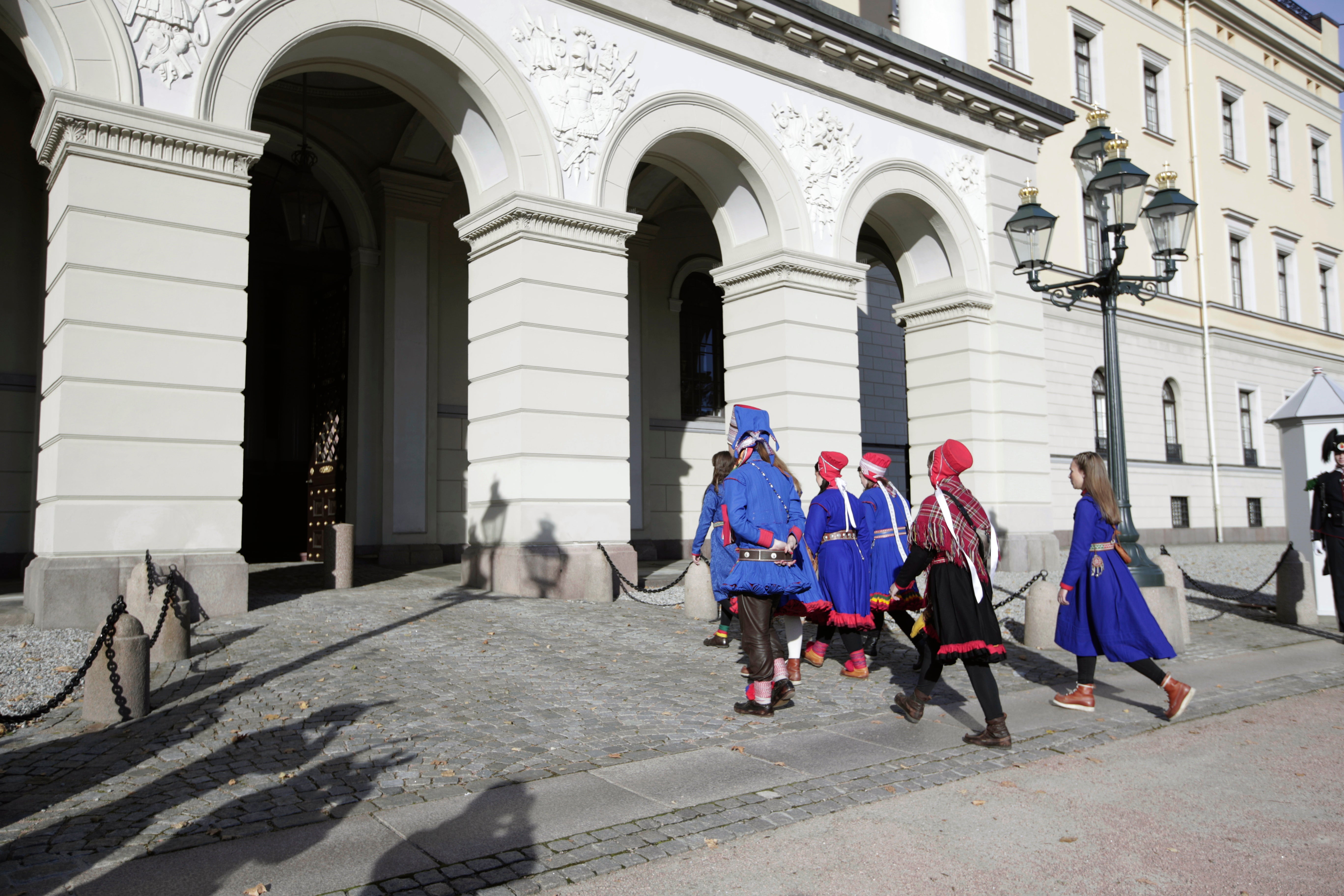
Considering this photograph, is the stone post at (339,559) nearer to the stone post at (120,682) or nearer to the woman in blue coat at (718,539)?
the woman in blue coat at (718,539)

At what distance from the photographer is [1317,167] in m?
34.3

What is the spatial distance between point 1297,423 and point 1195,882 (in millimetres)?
10696

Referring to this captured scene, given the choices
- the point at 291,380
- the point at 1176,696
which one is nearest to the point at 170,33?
the point at 1176,696

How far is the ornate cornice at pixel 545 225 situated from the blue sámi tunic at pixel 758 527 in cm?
690

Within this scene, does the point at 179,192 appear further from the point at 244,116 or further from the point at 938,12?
the point at 938,12

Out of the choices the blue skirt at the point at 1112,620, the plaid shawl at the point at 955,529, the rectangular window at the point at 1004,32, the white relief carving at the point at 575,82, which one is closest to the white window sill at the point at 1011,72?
the rectangular window at the point at 1004,32

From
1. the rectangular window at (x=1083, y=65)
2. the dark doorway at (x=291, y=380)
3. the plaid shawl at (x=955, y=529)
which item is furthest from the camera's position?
the rectangular window at (x=1083, y=65)

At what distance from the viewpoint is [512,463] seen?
12.2m

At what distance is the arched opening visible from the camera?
1345cm

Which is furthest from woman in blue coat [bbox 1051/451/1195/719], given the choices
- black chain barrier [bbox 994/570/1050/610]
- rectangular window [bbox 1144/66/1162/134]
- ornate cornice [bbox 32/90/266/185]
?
rectangular window [bbox 1144/66/1162/134]

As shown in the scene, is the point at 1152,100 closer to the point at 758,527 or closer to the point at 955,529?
the point at 955,529

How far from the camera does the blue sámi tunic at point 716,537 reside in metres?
8.39

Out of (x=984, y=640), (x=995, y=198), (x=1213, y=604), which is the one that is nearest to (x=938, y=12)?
(x=995, y=198)

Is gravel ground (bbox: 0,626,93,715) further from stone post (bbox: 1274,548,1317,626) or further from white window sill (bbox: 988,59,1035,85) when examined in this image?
white window sill (bbox: 988,59,1035,85)
